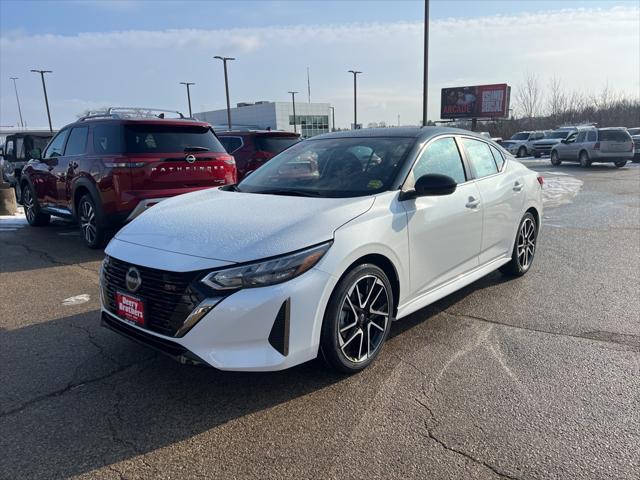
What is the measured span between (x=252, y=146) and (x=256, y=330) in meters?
8.31

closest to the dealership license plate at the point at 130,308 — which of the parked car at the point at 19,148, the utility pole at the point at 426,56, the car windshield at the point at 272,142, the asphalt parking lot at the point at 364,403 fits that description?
the asphalt parking lot at the point at 364,403

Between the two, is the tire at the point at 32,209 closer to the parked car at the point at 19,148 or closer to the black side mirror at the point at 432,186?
the parked car at the point at 19,148

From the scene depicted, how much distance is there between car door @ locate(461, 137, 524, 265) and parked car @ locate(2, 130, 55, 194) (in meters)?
12.0

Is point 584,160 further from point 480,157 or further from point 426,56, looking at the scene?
point 480,157

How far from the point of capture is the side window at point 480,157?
15.4 feet

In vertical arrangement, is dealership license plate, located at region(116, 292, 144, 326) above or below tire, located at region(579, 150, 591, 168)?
above

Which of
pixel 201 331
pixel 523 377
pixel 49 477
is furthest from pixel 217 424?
pixel 523 377

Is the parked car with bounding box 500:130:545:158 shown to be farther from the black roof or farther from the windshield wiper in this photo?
the windshield wiper

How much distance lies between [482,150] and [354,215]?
7.72 feet

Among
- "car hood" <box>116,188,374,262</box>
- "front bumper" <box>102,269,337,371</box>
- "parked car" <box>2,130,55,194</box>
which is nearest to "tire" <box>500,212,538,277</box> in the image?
"car hood" <box>116,188,374,262</box>

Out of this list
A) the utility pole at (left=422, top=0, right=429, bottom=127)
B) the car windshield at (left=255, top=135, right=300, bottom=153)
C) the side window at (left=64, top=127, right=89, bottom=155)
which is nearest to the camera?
the side window at (left=64, top=127, right=89, bottom=155)

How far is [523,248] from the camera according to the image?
5.52 m

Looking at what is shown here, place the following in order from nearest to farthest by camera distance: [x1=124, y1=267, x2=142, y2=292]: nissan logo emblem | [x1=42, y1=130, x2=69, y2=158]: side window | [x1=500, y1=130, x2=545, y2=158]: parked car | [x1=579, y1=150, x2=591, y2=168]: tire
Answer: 1. [x1=124, y1=267, x2=142, y2=292]: nissan logo emblem
2. [x1=42, y1=130, x2=69, y2=158]: side window
3. [x1=579, y1=150, x2=591, y2=168]: tire
4. [x1=500, y1=130, x2=545, y2=158]: parked car

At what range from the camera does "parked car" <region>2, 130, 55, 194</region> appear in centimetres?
1318
